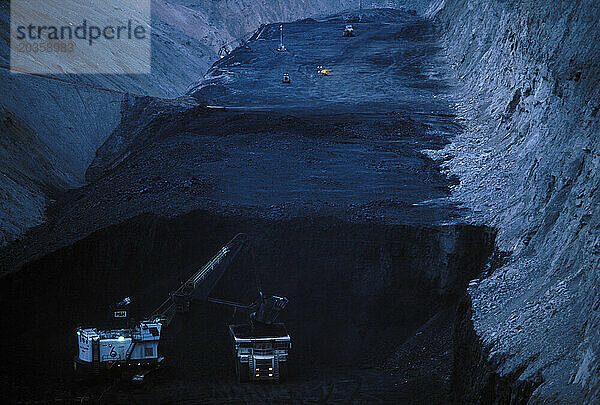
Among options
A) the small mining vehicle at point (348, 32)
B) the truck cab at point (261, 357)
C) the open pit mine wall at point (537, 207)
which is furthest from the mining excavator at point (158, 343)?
the small mining vehicle at point (348, 32)

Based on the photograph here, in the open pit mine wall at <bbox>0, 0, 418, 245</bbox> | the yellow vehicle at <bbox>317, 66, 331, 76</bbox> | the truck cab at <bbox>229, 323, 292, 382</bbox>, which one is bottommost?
the truck cab at <bbox>229, 323, 292, 382</bbox>

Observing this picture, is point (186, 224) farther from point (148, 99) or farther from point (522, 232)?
point (148, 99)

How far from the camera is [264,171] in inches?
973

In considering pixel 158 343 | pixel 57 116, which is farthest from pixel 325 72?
pixel 158 343

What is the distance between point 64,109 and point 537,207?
73.3 feet

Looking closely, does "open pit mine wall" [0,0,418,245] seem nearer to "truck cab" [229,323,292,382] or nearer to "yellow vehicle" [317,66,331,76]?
"yellow vehicle" [317,66,331,76]

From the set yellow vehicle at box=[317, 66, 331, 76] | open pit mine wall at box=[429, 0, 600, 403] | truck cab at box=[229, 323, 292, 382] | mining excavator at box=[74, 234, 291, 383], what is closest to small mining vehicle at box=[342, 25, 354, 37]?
yellow vehicle at box=[317, 66, 331, 76]

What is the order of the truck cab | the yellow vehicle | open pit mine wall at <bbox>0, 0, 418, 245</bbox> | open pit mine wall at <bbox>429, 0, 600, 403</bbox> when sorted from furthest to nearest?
the yellow vehicle, open pit mine wall at <bbox>0, 0, 418, 245</bbox>, the truck cab, open pit mine wall at <bbox>429, 0, 600, 403</bbox>

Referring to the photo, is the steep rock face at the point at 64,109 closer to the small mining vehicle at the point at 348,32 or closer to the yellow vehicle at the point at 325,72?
the yellow vehicle at the point at 325,72

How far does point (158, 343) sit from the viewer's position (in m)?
17.8

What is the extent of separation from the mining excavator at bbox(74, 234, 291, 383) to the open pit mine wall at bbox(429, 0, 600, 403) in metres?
4.33

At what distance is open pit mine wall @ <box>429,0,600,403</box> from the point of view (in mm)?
12047

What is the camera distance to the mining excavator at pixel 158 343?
57.1ft

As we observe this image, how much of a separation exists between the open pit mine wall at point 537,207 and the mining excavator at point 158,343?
433 cm
